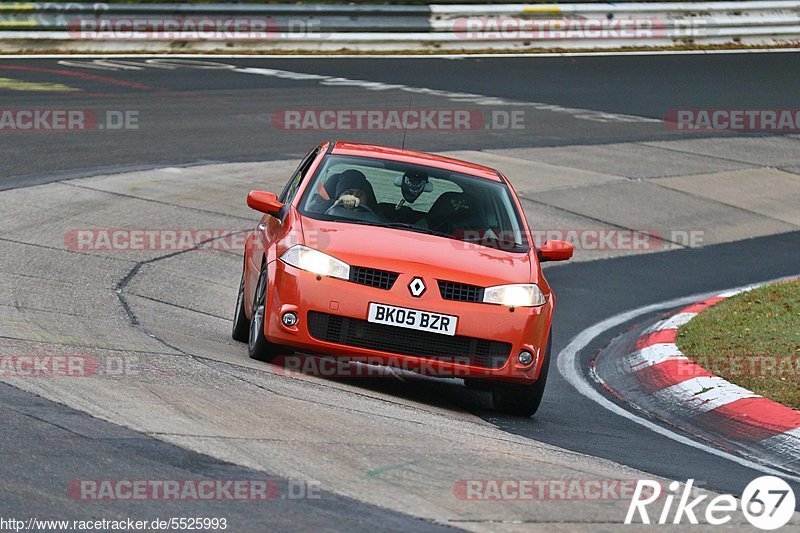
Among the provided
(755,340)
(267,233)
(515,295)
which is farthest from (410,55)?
(515,295)

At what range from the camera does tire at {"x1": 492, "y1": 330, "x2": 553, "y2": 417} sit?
8219 mm

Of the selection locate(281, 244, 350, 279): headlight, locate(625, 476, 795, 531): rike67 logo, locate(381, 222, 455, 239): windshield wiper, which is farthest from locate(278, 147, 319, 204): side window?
locate(625, 476, 795, 531): rike67 logo

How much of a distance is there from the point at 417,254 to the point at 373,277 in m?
0.36

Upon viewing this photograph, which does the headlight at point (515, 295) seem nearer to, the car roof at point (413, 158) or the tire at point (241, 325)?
the car roof at point (413, 158)

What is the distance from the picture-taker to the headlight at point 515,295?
8039mm

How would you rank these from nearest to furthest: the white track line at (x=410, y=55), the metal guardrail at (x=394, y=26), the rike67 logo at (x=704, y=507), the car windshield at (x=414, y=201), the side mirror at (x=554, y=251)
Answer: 1. the rike67 logo at (x=704, y=507)
2. the car windshield at (x=414, y=201)
3. the side mirror at (x=554, y=251)
4. the white track line at (x=410, y=55)
5. the metal guardrail at (x=394, y=26)

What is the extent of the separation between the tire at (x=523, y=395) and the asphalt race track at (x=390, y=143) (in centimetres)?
11

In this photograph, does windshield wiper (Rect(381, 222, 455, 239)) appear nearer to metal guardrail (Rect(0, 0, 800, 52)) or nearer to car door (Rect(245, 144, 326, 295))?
car door (Rect(245, 144, 326, 295))

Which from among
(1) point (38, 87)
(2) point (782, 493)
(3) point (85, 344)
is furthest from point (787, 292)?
(1) point (38, 87)

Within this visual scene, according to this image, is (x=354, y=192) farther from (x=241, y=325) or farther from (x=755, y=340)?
(x=755, y=340)

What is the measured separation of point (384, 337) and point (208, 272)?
4.75 m

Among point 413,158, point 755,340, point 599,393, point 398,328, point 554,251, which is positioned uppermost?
point 413,158

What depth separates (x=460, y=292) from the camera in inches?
315

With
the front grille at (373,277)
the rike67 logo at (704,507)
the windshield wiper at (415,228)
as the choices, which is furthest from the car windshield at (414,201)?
the rike67 logo at (704,507)
